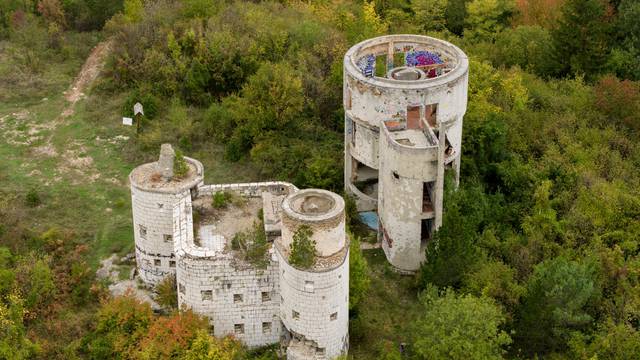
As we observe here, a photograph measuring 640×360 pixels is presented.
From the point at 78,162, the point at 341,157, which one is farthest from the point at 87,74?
the point at 341,157

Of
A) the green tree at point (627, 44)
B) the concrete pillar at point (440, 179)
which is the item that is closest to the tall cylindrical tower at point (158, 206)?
the concrete pillar at point (440, 179)

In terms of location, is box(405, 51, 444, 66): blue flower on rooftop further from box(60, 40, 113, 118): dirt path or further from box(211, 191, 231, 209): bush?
box(60, 40, 113, 118): dirt path

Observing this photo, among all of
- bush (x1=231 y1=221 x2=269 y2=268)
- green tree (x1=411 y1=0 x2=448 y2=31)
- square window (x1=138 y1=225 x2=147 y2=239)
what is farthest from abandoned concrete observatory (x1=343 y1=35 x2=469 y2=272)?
green tree (x1=411 y1=0 x2=448 y2=31)

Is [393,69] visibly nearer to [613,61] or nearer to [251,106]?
[251,106]

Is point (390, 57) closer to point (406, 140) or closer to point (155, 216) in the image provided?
point (406, 140)

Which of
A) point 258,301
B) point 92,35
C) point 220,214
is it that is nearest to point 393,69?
point 220,214

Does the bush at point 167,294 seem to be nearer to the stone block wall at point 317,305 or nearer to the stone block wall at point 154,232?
the stone block wall at point 154,232
